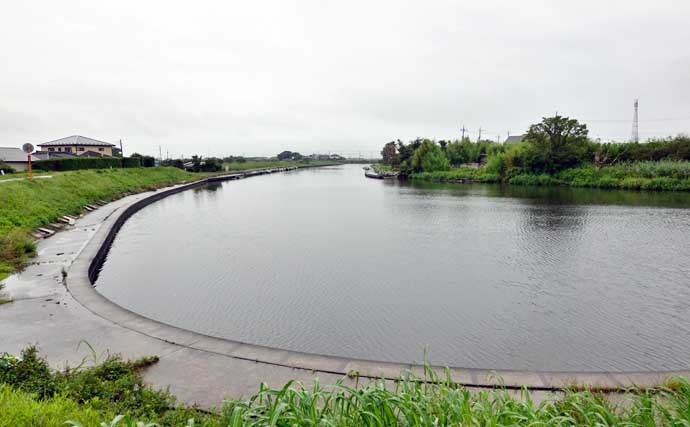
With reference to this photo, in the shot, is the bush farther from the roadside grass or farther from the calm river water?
the roadside grass

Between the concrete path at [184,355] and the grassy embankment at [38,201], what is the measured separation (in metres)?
2.02

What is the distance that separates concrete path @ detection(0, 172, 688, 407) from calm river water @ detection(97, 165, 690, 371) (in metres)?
0.77

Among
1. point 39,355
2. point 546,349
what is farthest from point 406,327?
point 39,355

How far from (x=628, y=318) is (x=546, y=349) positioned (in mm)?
1622

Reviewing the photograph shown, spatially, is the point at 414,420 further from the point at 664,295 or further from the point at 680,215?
the point at 680,215

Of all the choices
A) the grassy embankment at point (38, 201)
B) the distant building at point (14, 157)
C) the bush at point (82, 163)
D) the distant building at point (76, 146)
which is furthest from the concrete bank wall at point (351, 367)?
the distant building at point (76, 146)

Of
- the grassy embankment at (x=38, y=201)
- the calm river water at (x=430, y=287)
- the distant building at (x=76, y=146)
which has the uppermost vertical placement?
the distant building at (x=76, y=146)

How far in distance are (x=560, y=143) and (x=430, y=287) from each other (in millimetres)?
29830

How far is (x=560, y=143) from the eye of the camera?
31.2 meters

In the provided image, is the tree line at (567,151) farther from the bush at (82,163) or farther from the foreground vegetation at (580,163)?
the bush at (82,163)

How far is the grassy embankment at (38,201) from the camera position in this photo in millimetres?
7016

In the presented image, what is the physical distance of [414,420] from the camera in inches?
84.7

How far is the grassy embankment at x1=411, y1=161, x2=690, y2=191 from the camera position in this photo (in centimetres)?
2419

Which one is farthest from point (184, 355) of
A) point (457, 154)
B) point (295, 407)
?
point (457, 154)
